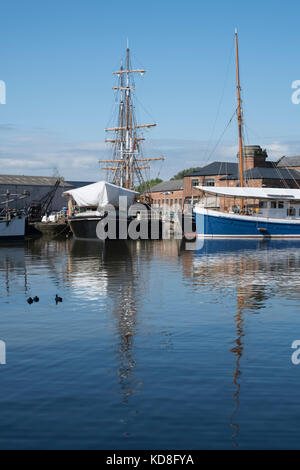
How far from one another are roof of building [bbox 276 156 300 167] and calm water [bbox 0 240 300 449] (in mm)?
96637

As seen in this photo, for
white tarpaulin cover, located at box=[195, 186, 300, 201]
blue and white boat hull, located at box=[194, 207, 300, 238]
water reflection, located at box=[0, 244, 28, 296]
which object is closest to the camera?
water reflection, located at box=[0, 244, 28, 296]

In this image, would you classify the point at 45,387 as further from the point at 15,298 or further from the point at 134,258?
the point at 134,258

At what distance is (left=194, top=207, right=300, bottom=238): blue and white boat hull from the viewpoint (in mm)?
67750

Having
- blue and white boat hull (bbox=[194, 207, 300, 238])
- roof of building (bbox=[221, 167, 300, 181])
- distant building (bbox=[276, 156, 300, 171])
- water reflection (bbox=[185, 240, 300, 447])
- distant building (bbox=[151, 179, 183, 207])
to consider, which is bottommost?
water reflection (bbox=[185, 240, 300, 447])

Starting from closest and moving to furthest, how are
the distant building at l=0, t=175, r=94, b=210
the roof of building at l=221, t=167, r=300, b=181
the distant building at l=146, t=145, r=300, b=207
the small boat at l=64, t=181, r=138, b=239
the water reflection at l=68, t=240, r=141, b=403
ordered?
the water reflection at l=68, t=240, r=141, b=403, the small boat at l=64, t=181, r=138, b=239, the roof of building at l=221, t=167, r=300, b=181, the distant building at l=146, t=145, r=300, b=207, the distant building at l=0, t=175, r=94, b=210

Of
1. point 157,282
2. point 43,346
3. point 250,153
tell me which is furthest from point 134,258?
point 250,153

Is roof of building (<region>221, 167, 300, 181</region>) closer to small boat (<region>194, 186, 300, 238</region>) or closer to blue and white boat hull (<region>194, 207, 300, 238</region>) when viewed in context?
small boat (<region>194, 186, 300, 238</region>)

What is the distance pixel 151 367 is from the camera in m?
12.9

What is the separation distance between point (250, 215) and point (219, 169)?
3943cm

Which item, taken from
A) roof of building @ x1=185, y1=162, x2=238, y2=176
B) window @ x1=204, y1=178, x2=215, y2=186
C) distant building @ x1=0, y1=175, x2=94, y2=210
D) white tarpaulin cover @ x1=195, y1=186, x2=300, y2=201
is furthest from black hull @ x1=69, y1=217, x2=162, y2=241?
distant building @ x1=0, y1=175, x2=94, y2=210

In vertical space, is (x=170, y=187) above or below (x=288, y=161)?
below

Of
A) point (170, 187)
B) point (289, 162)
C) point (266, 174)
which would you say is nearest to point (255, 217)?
point (266, 174)

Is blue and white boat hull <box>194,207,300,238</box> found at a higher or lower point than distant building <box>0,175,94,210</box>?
lower

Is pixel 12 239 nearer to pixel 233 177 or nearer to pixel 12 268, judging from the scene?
pixel 12 268
